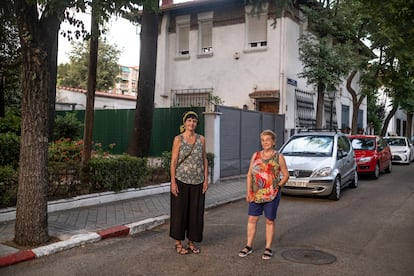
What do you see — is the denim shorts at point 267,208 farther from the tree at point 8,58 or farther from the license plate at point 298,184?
the tree at point 8,58

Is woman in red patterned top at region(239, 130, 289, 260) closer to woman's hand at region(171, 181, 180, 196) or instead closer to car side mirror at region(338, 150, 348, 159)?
woman's hand at region(171, 181, 180, 196)

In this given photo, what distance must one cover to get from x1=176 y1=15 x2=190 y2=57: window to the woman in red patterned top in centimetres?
1589

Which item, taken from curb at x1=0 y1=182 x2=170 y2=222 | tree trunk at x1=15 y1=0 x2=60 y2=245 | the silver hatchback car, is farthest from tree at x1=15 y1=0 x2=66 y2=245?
the silver hatchback car

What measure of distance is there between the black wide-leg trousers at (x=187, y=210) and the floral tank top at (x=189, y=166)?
82mm

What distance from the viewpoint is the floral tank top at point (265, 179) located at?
546cm

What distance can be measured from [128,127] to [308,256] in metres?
11.2

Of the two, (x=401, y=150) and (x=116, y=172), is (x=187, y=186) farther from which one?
(x=401, y=150)

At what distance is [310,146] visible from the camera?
1118 centimetres

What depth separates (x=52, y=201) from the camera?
797cm

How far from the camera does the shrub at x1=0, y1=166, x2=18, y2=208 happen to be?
7121 millimetres

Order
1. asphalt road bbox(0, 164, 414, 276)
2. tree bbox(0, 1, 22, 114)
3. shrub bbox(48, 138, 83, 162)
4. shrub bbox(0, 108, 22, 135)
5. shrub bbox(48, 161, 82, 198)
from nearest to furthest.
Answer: asphalt road bbox(0, 164, 414, 276)
shrub bbox(48, 161, 82, 198)
shrub bbox(48, 138, 83, 162)
shrub bbox(0, 108, 22, 135)
tree bbox(0, 1, 22, 114)

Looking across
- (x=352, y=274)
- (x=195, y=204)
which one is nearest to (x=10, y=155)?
(x=195, y=204)

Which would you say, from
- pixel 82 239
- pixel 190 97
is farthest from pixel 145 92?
pixel 190 97

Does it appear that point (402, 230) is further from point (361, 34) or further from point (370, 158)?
point (361, 34)
